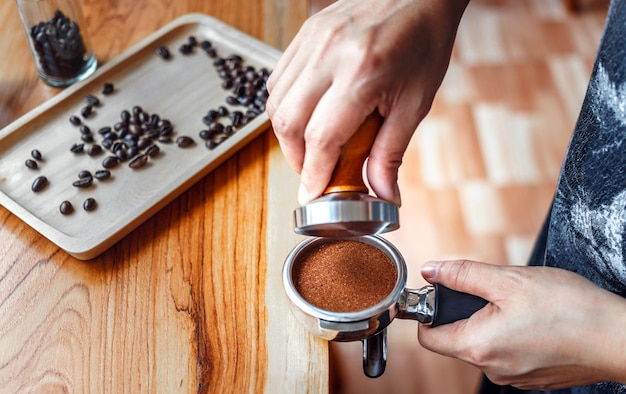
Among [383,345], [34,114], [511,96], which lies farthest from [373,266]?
[511,96]

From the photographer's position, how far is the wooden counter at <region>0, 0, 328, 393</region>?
2.40 feet

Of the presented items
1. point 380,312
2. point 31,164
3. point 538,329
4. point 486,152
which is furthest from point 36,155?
point 486,152

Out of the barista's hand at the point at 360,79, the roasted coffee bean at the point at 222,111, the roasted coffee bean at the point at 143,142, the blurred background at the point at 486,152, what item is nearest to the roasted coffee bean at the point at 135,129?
the roasted coffee bean at the point at 143,142

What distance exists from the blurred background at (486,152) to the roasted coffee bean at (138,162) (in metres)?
0.76

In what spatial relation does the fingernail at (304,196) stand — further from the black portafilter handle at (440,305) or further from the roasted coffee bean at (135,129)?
the roasted coffee bean at (135,129)

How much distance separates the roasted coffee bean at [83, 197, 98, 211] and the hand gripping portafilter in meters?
0.31

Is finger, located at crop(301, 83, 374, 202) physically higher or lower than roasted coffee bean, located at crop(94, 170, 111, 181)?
higher

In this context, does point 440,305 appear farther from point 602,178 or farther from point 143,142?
point 143,142

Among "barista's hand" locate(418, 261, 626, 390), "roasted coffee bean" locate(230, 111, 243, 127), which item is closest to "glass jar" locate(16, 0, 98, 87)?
"roasted coffee bean" locate(230, 111, 243, 127)

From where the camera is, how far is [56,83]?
3.43 feet

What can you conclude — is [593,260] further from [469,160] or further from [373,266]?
[469,160]

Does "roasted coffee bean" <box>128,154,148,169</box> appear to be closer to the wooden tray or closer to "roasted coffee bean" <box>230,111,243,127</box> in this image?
the wooden tray

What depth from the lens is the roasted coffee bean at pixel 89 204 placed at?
88cm

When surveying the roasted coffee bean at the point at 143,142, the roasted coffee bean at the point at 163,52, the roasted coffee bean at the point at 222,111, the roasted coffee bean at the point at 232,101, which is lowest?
the roasted coffee bean at the point at 143,142
